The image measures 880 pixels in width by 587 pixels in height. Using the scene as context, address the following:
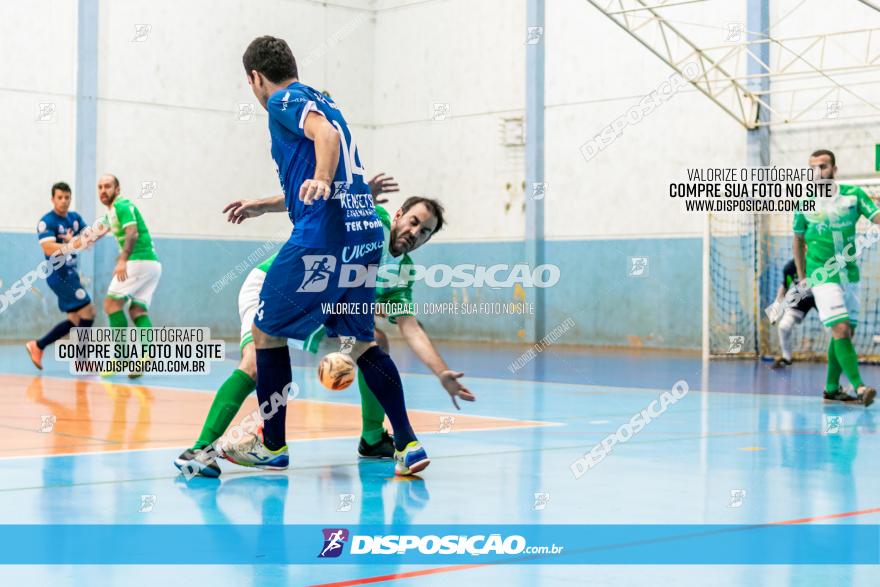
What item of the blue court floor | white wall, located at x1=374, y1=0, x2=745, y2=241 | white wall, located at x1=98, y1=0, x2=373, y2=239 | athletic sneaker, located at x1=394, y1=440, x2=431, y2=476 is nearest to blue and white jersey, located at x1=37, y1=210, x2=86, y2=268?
the blue court floor

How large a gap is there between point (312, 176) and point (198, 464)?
1.57m

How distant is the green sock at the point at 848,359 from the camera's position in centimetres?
1023

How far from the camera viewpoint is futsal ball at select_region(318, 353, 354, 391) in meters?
6.40

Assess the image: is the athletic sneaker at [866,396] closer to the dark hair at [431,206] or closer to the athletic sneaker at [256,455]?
the dark hair at [431,206]

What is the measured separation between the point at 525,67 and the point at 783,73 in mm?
6508

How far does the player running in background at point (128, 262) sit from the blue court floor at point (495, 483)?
2.62 metres

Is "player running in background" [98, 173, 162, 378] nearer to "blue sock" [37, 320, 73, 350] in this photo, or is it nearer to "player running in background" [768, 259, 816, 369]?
"blue sock" [37, 320, 73, 350]

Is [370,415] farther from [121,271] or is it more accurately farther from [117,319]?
[117,319]

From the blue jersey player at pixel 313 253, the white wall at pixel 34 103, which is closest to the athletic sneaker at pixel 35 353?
the white wall at pixel 34 103

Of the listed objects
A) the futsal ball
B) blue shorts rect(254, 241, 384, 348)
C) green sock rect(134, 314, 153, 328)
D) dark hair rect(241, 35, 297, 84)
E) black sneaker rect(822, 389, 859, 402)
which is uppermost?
dark hair rect(241, 35, 297, 84)

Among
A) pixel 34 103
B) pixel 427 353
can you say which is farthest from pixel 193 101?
pixel 427 353

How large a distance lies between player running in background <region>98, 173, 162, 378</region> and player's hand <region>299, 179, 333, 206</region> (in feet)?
26.0

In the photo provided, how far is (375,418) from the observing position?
682cm

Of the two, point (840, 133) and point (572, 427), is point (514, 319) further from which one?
point (572, 427)
